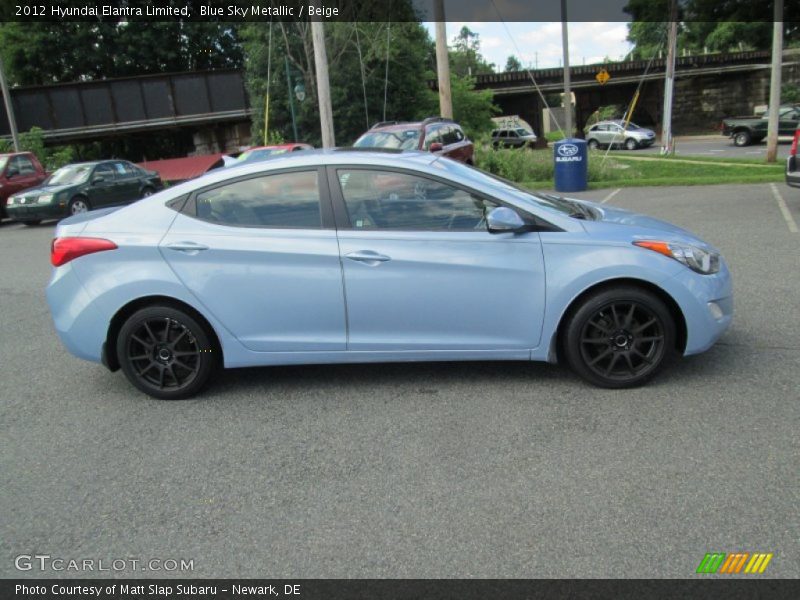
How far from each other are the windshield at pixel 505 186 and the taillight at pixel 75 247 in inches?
90.9

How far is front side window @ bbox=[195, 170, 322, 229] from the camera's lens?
4.62 metres

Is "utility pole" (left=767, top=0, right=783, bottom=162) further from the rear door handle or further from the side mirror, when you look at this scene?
the rear door handle

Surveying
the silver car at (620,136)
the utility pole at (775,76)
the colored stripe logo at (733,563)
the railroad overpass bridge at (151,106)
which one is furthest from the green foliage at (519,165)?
the silver car at (620,136)

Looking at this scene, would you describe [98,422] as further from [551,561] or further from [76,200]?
[76,200]

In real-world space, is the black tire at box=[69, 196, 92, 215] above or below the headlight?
below

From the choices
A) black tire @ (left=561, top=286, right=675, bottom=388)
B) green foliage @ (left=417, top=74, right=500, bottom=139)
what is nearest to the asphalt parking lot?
black tire @ (left=561, top=286, right=675, bottom=388)

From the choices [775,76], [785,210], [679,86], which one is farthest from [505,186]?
[679,86]

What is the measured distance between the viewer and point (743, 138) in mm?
38031

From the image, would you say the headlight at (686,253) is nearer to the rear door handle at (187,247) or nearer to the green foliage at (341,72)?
the rear door handle at (187,247)

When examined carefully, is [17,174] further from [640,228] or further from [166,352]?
[640,228]

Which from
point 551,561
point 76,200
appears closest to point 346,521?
point 551,561

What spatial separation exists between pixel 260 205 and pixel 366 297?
3.23 ft
